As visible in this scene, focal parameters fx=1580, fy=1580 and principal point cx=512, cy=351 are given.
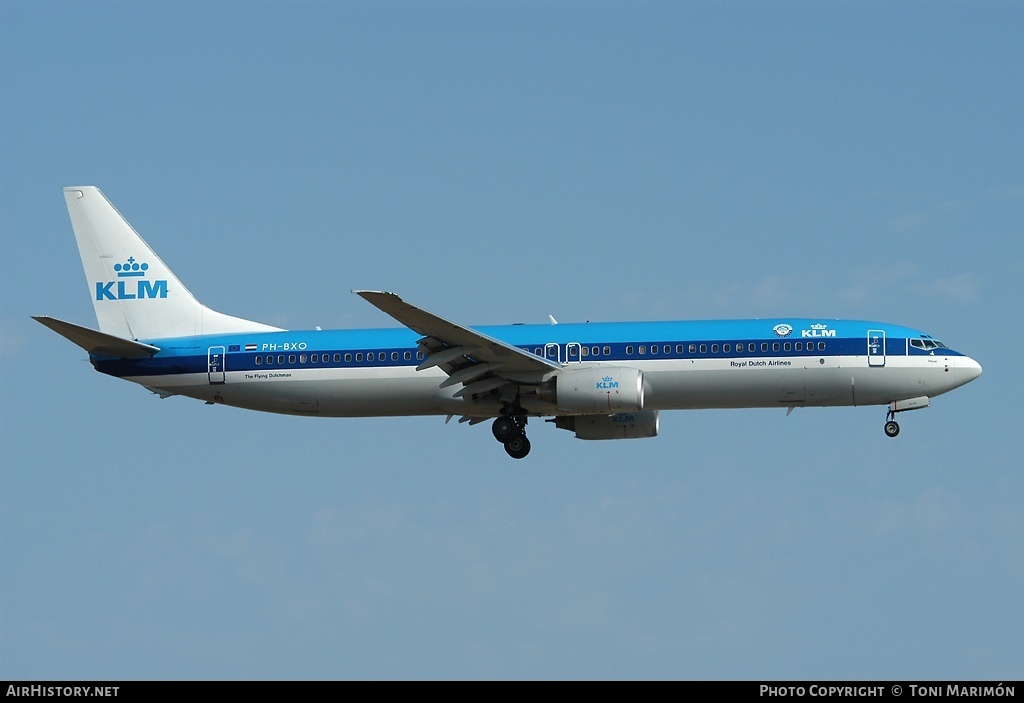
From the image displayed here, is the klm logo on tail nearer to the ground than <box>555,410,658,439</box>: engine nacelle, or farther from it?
Answer: farther from it

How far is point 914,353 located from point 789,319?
4.11 metres

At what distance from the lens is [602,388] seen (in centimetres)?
4975

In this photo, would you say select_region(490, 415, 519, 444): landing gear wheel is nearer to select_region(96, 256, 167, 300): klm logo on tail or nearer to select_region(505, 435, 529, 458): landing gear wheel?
select_region(505, 435, 529, 458): landing gear wheel

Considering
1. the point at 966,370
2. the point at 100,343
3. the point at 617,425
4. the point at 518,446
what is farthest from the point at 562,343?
the point at 100,343

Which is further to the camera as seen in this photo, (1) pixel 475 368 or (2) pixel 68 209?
(2) pixel 68 209

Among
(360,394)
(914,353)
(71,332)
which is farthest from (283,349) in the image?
(914,353)

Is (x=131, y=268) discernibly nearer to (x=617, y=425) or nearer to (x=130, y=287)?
(x=130, y=287)

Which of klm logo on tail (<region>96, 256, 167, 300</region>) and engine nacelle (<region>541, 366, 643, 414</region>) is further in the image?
klm logo on tail (<region>96, 256, 167, 300</region>)

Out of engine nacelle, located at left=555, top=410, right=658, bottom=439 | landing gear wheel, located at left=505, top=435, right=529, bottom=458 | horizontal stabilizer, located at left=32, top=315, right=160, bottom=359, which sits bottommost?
landing gear wheel, located at left=505, top=435, right=529, bottom=458

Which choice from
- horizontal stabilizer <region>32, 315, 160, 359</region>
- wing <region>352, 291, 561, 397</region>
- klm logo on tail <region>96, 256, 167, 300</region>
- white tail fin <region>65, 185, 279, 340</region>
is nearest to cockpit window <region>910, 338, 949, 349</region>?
wing <region>352, 291, 561, 397</region>

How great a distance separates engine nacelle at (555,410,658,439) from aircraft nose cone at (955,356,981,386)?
10.1 meters

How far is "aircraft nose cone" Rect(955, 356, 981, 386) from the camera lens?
50.8m

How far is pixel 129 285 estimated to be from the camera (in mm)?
56531
